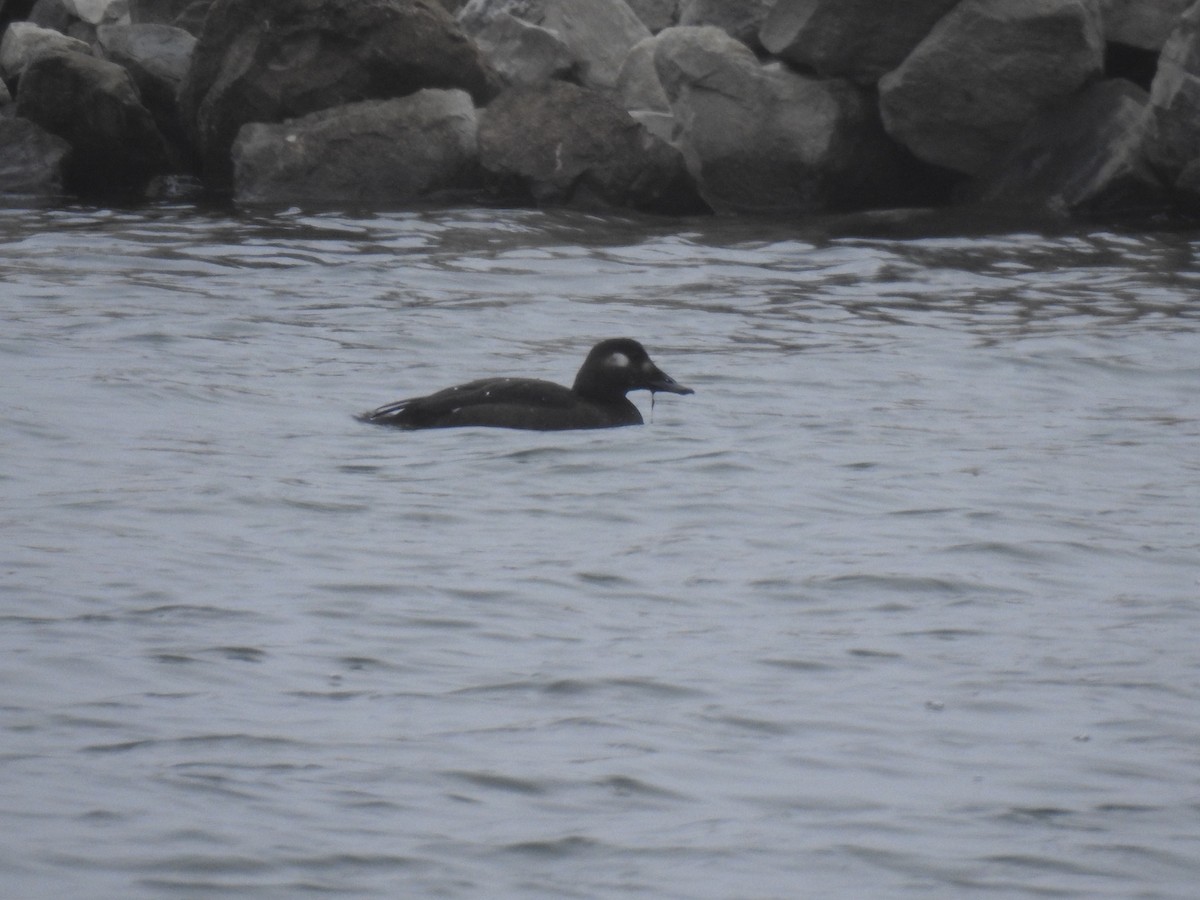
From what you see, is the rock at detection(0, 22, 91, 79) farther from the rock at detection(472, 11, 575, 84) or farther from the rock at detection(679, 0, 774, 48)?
the rock at detection(679, 0, 774, 48)

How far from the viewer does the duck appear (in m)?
8.67

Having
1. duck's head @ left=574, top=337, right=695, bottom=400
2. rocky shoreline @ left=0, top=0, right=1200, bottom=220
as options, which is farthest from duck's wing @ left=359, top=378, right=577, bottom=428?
rocky shoreline @ left=0, top=0, right=1200, bottom=220

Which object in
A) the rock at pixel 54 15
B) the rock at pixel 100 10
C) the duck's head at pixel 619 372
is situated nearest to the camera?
the duck's head at pixel 619 372

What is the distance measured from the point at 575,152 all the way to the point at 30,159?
4982 mm

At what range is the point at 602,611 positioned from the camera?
19.6ft

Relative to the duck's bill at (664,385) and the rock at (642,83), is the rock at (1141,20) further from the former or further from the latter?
the duck's bill at (664,385)

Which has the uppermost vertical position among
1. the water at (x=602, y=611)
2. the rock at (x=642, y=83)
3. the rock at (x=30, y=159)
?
the rock at (x=642, y=83)

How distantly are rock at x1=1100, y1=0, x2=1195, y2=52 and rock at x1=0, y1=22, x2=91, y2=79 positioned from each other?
29.7 ft

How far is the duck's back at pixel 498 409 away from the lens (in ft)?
28.4

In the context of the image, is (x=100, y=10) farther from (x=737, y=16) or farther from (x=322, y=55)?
(x=737, y=16)

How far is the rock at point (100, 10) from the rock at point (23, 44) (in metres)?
0.96

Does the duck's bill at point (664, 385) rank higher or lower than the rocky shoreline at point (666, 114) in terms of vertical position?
lower

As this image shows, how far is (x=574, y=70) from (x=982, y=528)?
494 inches

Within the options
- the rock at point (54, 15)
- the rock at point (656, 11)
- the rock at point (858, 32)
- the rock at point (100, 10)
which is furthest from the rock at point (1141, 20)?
the rock at point (54, 15)
